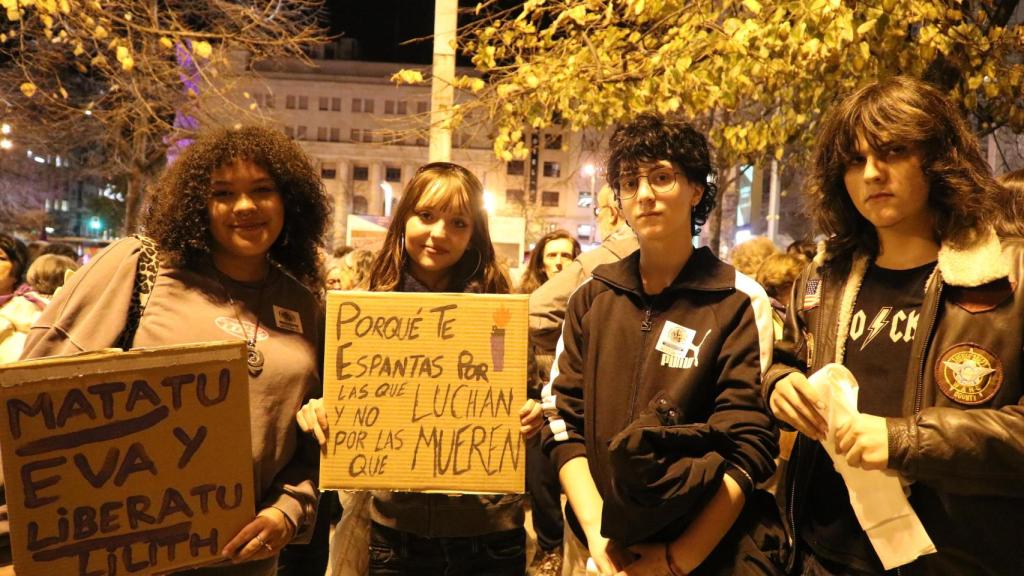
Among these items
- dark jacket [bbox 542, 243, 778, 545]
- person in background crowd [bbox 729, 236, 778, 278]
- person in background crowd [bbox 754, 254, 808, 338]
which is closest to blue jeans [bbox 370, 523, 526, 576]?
dark jacket [bbox 542, 243, 778, 545]

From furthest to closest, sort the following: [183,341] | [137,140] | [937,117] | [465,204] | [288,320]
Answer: [137,140] → [465,204] → [288,320] → [183,341] → [937,117]

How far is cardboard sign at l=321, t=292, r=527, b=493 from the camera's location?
2342mm

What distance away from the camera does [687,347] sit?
2162 mm

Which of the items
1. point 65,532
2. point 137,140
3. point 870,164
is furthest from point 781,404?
point 137,140

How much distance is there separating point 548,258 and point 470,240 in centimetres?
322

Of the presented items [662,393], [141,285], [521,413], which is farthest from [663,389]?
[141,285]

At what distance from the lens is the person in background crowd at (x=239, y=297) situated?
216 cm

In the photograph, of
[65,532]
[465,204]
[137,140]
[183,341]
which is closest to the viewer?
[65,532]

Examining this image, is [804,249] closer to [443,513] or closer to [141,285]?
[443,513]

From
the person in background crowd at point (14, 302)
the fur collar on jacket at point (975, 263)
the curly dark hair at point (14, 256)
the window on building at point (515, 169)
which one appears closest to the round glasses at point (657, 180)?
the fur collar on jacket at point (975, 263)

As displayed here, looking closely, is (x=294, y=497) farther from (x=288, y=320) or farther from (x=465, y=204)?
(x=465, y=204)

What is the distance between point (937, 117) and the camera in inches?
80.4

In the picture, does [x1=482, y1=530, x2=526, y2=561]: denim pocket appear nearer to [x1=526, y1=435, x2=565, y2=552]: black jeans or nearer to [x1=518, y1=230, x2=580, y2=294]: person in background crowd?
[x1=526, y1=435, x2=565, y2=552]: black jeans

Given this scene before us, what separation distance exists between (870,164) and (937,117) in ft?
0.69
